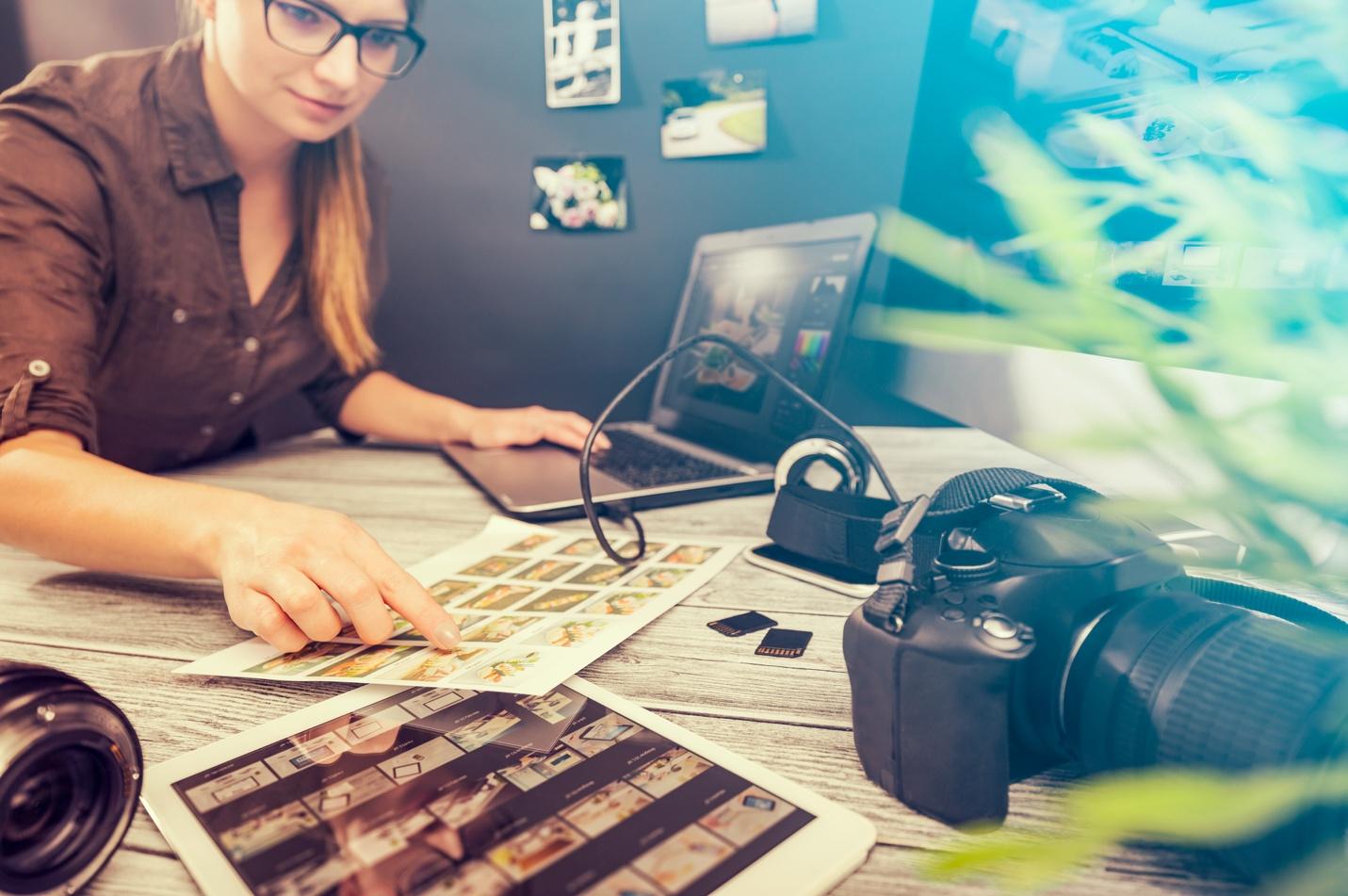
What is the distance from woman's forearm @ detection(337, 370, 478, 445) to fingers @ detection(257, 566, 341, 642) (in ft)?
2.02

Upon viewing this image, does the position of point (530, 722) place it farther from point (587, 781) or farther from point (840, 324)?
point (840, 324)

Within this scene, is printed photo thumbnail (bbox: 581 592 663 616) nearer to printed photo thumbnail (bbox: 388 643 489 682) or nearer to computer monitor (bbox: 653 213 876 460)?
printed photo thumbnail (bbox: 388 643 489 682)

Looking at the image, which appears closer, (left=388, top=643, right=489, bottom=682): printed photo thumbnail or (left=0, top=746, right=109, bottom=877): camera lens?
(left=0, top=746, right=109, bottom=877): camera lens

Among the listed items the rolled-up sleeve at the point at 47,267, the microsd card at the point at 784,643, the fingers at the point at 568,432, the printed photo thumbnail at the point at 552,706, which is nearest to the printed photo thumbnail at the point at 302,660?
the printed photo thumbnail at the point at 552,706

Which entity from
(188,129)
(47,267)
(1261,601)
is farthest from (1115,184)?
(188,129)

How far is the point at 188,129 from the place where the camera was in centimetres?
94

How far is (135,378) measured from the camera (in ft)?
3.35

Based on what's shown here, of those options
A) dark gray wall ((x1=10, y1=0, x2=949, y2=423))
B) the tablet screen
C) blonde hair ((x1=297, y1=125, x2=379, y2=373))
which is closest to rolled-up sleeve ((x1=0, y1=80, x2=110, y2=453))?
blonde hair ((x1=297, y1=125, x2=379, y2=373))

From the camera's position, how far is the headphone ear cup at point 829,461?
70 centimetres

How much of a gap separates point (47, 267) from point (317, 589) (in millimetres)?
504

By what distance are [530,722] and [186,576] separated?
1.01 ft

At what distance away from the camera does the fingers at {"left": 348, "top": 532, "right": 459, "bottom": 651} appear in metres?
0.48

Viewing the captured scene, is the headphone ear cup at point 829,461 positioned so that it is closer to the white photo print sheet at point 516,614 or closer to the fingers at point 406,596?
the white photo print sheet at point 516,614

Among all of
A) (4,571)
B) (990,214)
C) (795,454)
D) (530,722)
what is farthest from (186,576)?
(990,214)
